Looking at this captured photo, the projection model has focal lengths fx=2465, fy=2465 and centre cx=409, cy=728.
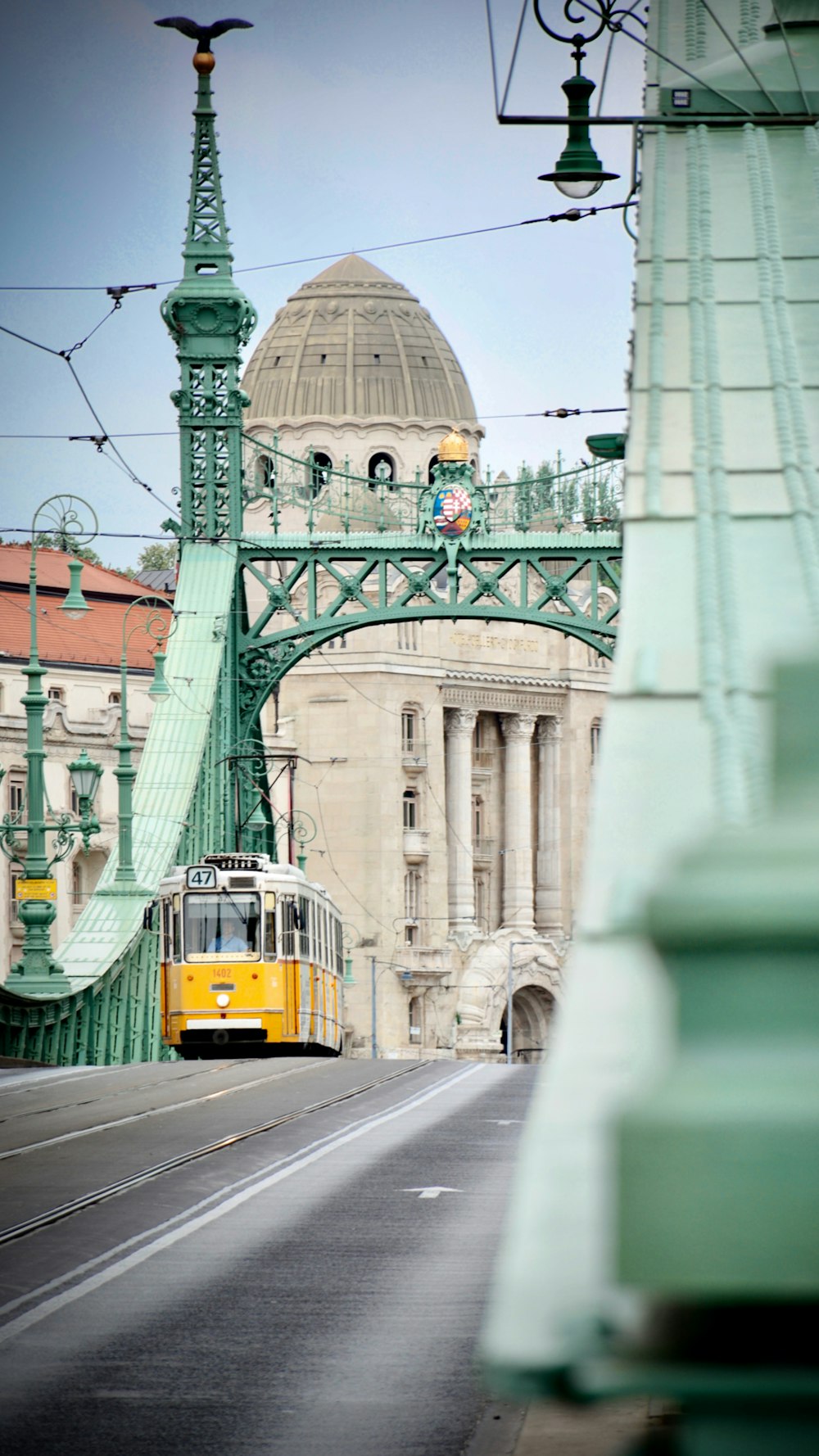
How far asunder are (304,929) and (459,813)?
247 feet

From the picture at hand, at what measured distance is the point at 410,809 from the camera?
4392 inches

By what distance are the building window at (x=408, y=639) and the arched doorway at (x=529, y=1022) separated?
16.1 m

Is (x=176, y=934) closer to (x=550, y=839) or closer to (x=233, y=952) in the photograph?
(x=233, y=952)

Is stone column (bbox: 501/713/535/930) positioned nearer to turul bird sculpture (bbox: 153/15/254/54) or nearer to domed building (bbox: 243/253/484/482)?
domed building (bbox: 243/253/484/482)

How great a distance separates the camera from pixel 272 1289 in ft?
45.3

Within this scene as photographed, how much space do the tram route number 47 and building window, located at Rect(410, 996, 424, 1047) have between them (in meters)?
69.5

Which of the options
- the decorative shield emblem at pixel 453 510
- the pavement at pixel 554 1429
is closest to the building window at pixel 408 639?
the decorative shield emblem at pixel 453 510

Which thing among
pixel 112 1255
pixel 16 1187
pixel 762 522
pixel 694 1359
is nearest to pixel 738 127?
pixel 762 522

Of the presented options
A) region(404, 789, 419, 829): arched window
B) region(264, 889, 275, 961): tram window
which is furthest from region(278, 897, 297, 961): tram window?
region(404, 789, 419, 829): arched window

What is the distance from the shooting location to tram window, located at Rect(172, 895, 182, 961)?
122ft

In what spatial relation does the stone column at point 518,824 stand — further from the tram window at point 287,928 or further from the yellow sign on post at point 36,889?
the yellow sign on post at point 36,889

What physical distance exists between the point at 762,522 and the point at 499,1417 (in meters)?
5.49

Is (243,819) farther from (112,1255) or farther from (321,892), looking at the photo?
(112,1255)

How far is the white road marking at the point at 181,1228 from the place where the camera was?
42.3ft
